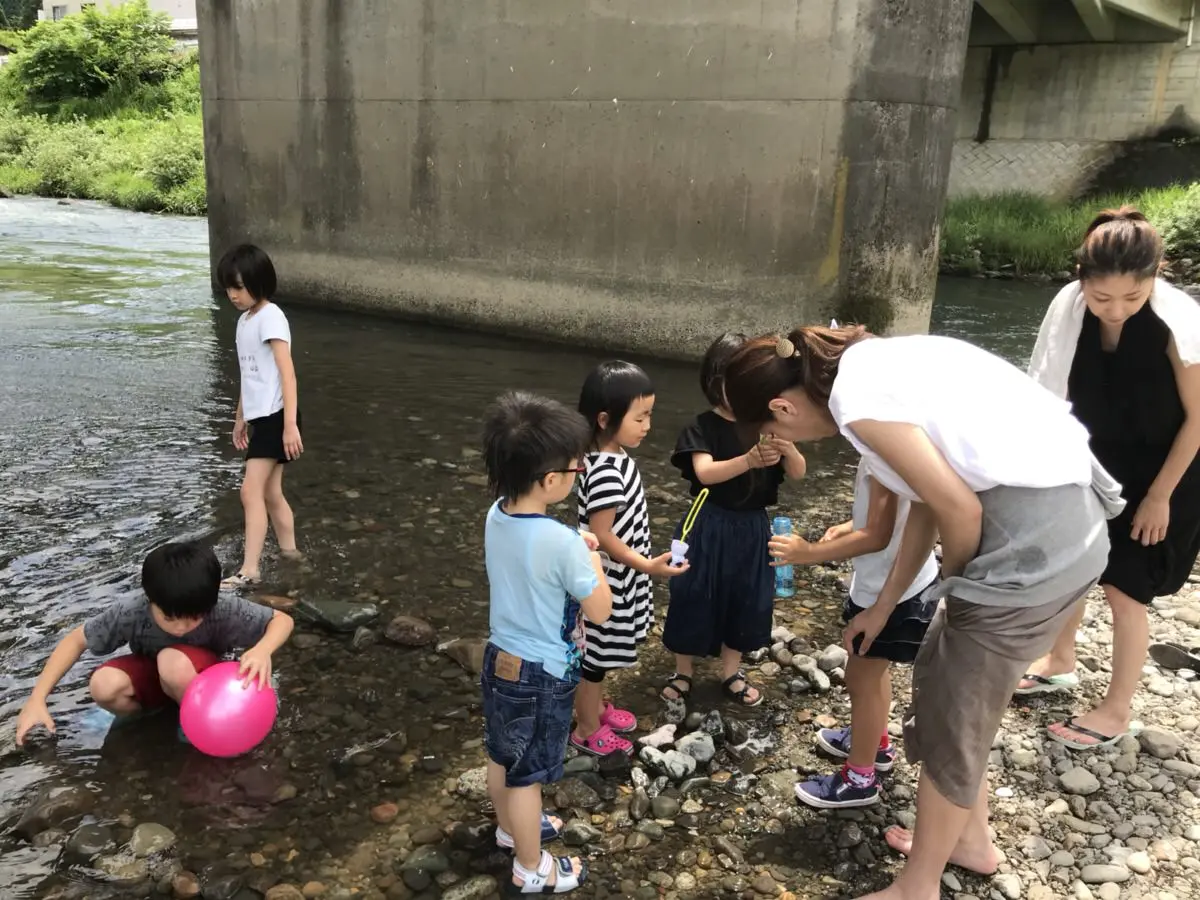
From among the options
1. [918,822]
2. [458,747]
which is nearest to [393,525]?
[458,747]

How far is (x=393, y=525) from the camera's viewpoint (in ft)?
18.8

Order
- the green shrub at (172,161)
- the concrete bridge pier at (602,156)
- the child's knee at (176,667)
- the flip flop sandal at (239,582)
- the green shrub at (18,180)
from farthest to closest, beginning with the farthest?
the green shrub at (18,180)
the green shrub at (172,161)
the concrete bridge pier at (602,156)
the flip flop sandal at (239,582)
the child's knee at (176,667)

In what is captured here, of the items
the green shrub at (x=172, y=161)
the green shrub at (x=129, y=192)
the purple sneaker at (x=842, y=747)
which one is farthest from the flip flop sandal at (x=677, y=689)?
the green shrub at (x=172, y=161)

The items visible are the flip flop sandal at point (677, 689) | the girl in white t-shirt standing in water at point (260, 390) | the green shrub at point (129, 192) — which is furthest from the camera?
the green shrub at point (129, 192)

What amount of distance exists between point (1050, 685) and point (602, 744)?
1890mm

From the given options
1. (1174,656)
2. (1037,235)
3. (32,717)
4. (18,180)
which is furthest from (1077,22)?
(18,180)

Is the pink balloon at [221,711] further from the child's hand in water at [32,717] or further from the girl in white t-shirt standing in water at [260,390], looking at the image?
the girl in white t-shirt standing in water at [260,390]

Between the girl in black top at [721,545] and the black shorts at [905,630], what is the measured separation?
665mm

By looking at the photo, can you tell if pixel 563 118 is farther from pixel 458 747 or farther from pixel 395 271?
pixel 458 747

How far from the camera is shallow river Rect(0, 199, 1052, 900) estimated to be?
3262 mm

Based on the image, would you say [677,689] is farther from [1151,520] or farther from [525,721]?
[1151,520]

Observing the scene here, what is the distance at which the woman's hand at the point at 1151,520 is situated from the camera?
334cm

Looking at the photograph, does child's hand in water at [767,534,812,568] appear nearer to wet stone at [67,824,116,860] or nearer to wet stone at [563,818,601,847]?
wet stone at [563,818,601,847]

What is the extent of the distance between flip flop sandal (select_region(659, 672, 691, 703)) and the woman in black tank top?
1.38 meters
